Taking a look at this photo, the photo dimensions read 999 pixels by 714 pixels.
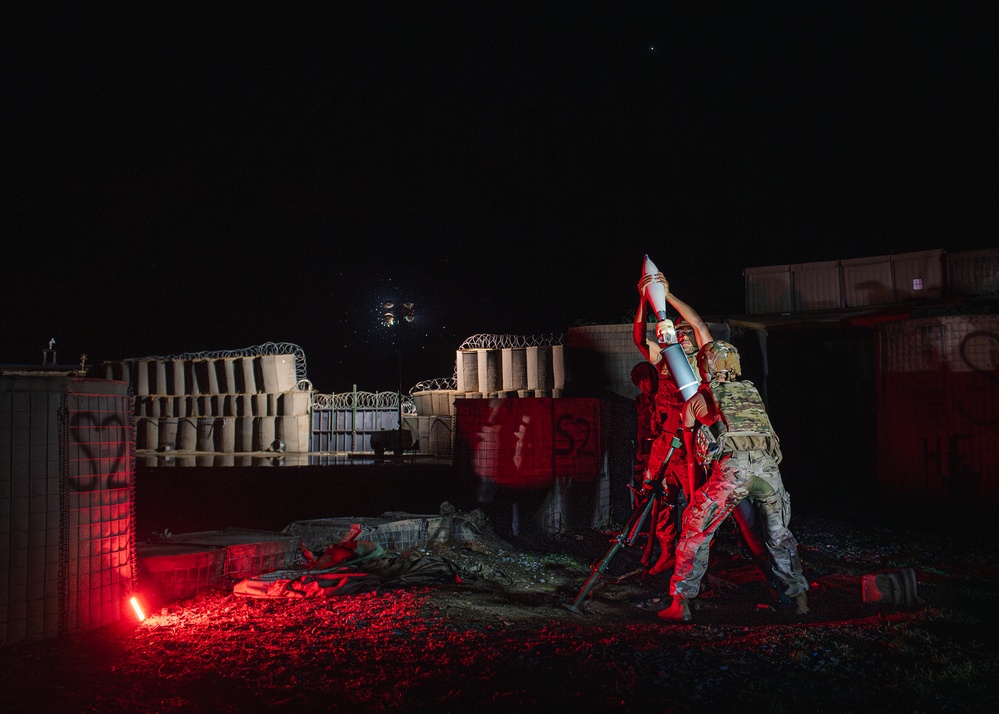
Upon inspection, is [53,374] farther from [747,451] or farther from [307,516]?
[307,516]

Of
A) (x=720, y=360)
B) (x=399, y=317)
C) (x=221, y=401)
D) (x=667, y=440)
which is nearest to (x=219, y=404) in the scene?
(x=221, y=401)

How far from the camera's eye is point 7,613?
4.75 meters

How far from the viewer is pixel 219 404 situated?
20.7 meters

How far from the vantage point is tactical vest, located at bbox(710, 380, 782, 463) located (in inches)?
231

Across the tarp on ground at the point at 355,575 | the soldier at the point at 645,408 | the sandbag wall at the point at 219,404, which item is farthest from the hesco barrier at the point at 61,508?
the sandbag wall at the point at 219,404

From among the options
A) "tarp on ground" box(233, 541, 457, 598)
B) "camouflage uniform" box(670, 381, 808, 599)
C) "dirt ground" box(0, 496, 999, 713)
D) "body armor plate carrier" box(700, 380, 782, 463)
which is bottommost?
"dirt ground" box(0, 496, 999, 713)

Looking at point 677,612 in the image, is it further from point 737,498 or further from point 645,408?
point 645,408

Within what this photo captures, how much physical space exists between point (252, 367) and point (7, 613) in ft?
51.3

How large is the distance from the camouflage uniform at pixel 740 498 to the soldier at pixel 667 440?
43.3 inches

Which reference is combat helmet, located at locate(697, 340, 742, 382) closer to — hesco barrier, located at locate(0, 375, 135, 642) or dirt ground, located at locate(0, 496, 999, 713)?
dirt ground, located at locate(0, 496, 999, 713)

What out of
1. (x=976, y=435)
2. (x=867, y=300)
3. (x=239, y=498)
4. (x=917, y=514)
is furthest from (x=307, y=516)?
(x=867, y=300)

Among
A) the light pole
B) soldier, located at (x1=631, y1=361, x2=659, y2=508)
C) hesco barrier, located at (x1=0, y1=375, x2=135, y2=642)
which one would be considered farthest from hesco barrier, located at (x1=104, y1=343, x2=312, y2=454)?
hesco barrier, located at (x1=0, y1=375, x2=135, y2=642)

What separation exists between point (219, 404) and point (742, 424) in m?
18.2

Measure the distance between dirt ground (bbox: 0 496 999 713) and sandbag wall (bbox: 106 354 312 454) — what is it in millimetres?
14054
